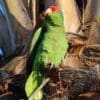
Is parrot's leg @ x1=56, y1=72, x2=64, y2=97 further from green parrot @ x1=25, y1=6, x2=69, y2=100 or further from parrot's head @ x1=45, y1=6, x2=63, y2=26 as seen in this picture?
parrot's head @ x1=45, y1=6, x2=63, y2=26

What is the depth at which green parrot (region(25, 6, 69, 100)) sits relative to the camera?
89.0 inches

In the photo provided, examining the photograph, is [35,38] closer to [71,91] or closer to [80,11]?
[71,91]

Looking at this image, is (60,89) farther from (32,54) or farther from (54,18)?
(54,18)

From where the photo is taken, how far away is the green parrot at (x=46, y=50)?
89.0 inches

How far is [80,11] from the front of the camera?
11.2ft

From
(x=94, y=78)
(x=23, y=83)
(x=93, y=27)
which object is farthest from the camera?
(x=93, y=27)

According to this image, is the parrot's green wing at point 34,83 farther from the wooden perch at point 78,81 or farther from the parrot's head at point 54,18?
the parrot's head at point 54,18

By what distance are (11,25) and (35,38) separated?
43.4 inches

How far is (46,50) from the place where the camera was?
91.5 inches

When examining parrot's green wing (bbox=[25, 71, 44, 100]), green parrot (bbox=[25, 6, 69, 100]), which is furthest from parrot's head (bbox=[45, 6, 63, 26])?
parrot's green wing (bbox=[25, 71, 44, 100])

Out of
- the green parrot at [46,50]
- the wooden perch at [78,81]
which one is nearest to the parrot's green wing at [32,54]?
the green parrot at [46,50]

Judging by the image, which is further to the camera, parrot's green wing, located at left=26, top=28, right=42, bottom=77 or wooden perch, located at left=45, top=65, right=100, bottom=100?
parrot's green wing, located at left=26, top=28, right=42, bottom=77

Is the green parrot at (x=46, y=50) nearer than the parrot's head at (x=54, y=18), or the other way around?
the green parrot at (x=46, y=50)

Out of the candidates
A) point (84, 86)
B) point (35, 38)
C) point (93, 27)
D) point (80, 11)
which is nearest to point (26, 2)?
point (80, 11)
